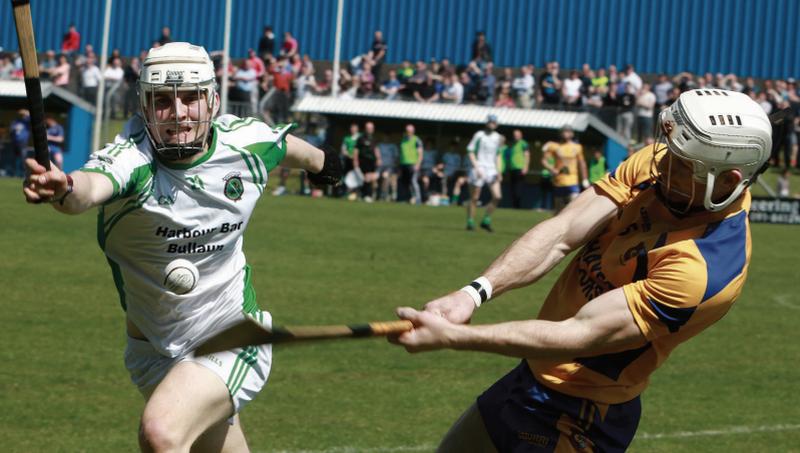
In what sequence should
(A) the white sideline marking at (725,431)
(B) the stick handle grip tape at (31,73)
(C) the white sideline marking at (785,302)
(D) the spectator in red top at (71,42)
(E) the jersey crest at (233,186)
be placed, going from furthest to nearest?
(D) the spectator in red top at (71,42) → (C) the white sideline marking at (785,302) → (A) the white sideline marking at (725,431) → (E) the jersey crest at (233,186) → (B) the stick handle grip tape at (31,73)

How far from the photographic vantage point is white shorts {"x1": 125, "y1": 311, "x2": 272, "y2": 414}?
505cm

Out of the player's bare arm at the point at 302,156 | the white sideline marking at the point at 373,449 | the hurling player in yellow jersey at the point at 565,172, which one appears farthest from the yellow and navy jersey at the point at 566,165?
the player's bare arm at the point at 302,156

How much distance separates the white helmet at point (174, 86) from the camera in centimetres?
496

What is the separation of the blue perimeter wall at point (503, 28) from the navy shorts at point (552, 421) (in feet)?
117

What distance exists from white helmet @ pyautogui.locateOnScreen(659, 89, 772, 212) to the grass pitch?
1376 millimetres

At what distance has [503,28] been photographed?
40.8m

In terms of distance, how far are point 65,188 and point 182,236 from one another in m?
0.78

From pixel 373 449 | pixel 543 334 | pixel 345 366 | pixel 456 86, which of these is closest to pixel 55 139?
pixel 456 86

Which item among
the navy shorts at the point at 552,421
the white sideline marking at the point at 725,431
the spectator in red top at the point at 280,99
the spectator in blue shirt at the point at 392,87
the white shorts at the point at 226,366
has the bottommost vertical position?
the spectator in red top at the point at 280,99

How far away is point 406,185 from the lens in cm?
3031

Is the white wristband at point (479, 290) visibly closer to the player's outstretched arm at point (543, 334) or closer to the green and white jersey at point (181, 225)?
the player's outstretched arm at point (543, 334)

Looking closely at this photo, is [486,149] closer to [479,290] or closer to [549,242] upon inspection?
[549,242]

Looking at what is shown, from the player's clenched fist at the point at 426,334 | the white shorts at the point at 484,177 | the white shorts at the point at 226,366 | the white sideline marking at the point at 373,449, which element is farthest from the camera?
the white shorts at the point at 484,177

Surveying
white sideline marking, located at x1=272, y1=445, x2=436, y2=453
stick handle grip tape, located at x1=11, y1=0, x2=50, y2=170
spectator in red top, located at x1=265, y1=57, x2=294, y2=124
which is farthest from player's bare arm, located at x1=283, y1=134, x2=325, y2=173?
spectator in red top, located at x1=265, y1=57, x2=294, y2=124
